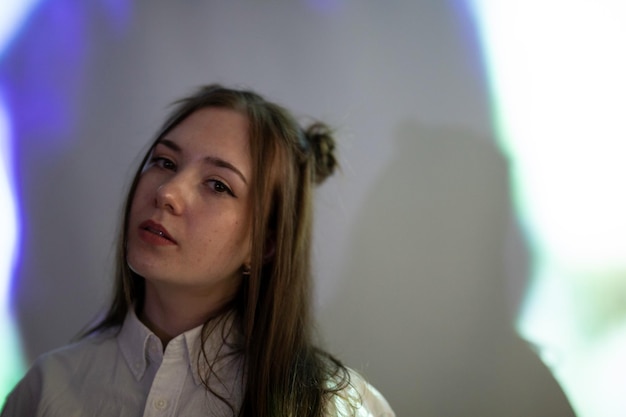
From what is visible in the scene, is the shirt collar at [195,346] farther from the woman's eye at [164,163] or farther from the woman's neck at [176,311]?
the woman's eye at [164,163]

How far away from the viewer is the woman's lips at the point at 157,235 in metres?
0.91

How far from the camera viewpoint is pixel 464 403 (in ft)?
3.79

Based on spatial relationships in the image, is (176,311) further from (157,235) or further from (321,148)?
(321,148)

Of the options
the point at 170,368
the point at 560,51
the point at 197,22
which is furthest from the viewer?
the point at 197,22

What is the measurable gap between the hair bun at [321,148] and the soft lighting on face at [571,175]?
0.38 meters

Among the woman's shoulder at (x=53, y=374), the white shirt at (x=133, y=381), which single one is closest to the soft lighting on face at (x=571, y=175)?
the white shirt at (x=133, y=381)

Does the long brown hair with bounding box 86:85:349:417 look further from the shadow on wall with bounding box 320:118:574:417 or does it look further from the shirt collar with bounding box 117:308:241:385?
the shadow on wall with bounding box 320:118:574:417

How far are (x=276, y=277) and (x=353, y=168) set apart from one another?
1.19ft

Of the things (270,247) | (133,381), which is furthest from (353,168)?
(133,381)

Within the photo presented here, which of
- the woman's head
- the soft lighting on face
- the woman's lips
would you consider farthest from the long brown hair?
the soft lighting on face

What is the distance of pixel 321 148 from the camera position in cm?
114

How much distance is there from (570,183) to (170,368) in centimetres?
87

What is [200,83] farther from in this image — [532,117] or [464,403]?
[464,403]

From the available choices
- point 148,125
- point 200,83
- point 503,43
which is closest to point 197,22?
point 200,83
